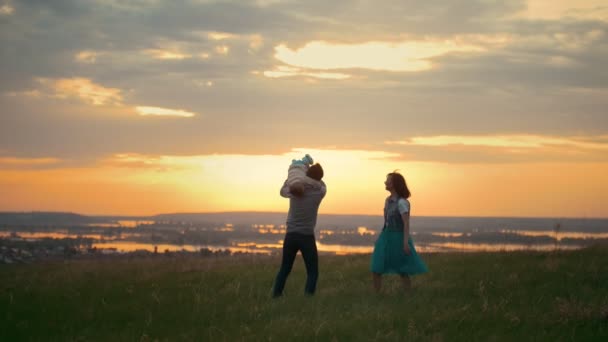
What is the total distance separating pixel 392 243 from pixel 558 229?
7.64 metres

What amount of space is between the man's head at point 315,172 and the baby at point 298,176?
0.10 m

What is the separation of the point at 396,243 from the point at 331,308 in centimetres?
242

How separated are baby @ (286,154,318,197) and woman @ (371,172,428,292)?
5.45 ft

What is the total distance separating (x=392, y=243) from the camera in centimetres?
1255

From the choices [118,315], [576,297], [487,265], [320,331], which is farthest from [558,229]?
[118,315]

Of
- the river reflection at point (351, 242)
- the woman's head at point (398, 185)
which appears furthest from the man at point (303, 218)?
the river reflection at point (351, 242)

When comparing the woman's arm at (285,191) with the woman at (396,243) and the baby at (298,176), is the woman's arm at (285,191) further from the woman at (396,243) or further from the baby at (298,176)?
the woman at (396,243)

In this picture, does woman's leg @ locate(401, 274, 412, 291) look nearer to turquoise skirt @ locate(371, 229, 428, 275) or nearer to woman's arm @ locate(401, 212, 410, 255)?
turquoise skirt @ locate(371, 229, 428, 275)

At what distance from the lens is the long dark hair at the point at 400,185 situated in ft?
40.6

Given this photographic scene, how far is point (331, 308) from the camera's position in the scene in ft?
35.4

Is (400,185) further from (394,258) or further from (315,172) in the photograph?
(315,172)

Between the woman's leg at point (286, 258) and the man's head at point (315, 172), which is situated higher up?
the man's head at point (315, 172)

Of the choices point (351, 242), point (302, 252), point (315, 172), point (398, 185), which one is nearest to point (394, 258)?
A: point (398, 185)

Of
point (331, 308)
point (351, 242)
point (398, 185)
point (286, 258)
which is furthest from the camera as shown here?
point (351, 242)
